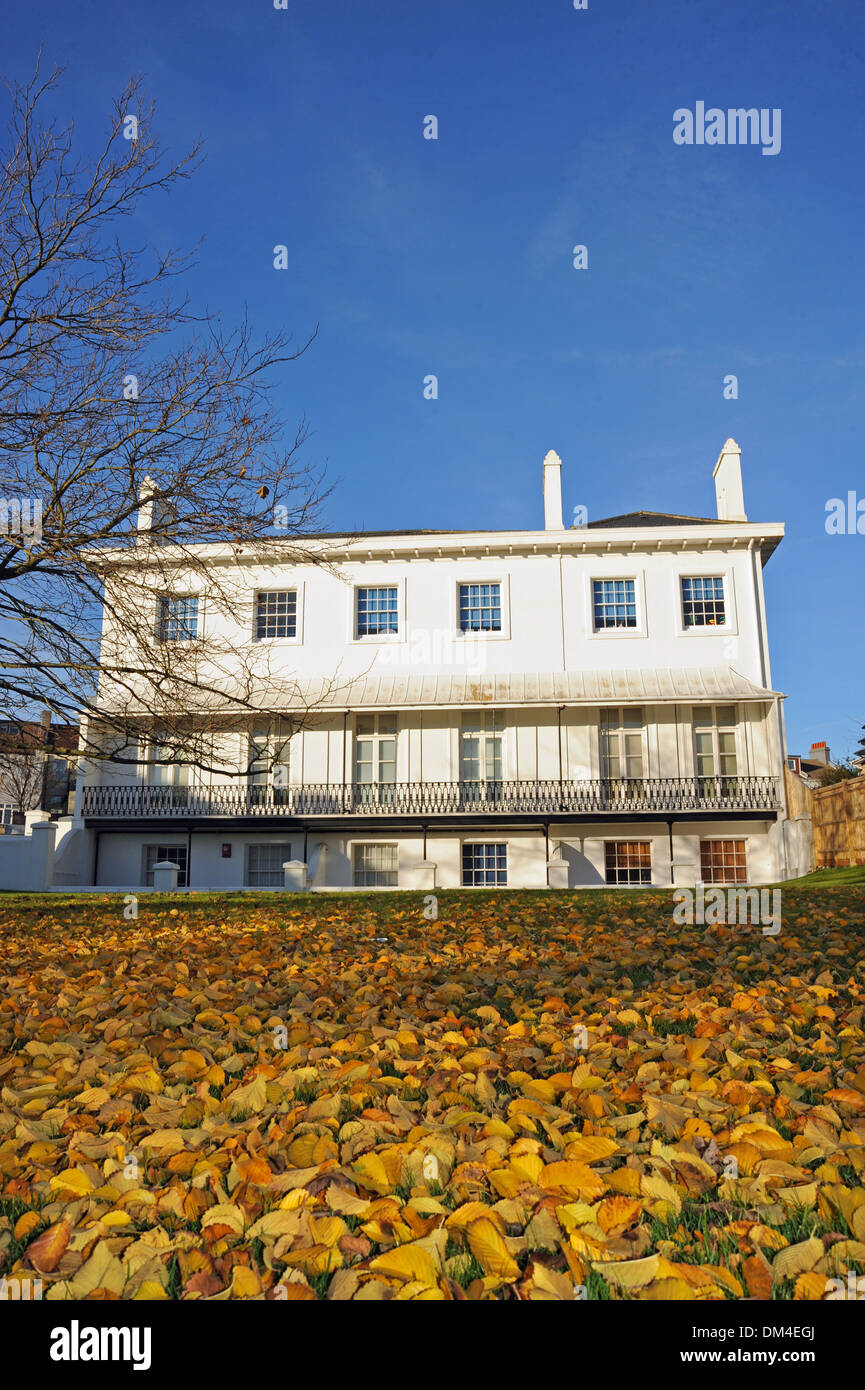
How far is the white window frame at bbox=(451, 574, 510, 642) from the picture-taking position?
2392cm

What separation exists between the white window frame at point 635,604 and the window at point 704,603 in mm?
1052

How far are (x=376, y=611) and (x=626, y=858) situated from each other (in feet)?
29.2

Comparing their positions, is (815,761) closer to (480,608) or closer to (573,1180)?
(480,608)

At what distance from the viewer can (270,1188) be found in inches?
106

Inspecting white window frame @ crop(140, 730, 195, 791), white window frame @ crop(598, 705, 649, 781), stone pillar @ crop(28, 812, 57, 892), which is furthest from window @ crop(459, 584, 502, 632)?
stone pillar @ crop(28, 812, 57, 892)

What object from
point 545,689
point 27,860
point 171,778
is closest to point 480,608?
point 545,689

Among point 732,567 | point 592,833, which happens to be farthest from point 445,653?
point 732,567

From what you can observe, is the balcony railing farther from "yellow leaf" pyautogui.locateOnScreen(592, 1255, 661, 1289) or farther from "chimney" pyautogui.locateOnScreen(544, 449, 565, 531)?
"yellow leaf" pyautogui.locateOnScreen(592, 1255, 661, 1289)

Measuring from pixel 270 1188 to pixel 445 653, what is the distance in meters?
21.5

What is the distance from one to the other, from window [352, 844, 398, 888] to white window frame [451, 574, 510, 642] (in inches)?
224

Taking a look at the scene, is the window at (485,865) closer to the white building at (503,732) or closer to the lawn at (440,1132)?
the white building at (503,732)

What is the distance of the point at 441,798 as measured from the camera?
22.9 meters

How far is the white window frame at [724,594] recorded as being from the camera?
23406 mm
